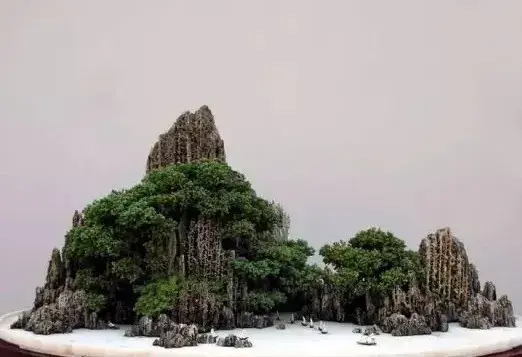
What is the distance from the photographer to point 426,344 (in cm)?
978

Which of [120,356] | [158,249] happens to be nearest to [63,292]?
[158,249]

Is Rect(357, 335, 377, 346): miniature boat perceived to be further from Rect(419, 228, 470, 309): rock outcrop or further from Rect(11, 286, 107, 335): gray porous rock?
Rect(11, 286, 107, 335): gray porous rock

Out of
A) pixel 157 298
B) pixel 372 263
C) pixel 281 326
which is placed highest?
pixel 372 263

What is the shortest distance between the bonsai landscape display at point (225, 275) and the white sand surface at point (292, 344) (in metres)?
0.22

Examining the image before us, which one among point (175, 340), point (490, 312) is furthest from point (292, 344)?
point (490, 312)

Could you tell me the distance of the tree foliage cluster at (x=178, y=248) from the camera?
11141 millimetres

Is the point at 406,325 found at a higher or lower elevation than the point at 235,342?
higher

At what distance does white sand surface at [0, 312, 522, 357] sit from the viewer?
9.01 m

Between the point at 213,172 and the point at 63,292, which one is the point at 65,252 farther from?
the point at 213,172

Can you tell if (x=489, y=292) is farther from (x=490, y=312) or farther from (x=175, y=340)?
(x=175, y=340)

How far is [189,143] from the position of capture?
1341 centimetres

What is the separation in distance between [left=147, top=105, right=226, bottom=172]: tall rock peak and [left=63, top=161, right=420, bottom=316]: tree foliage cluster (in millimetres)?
1105

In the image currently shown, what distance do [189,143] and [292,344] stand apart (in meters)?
5.01

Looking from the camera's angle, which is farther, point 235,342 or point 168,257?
point 168,257
